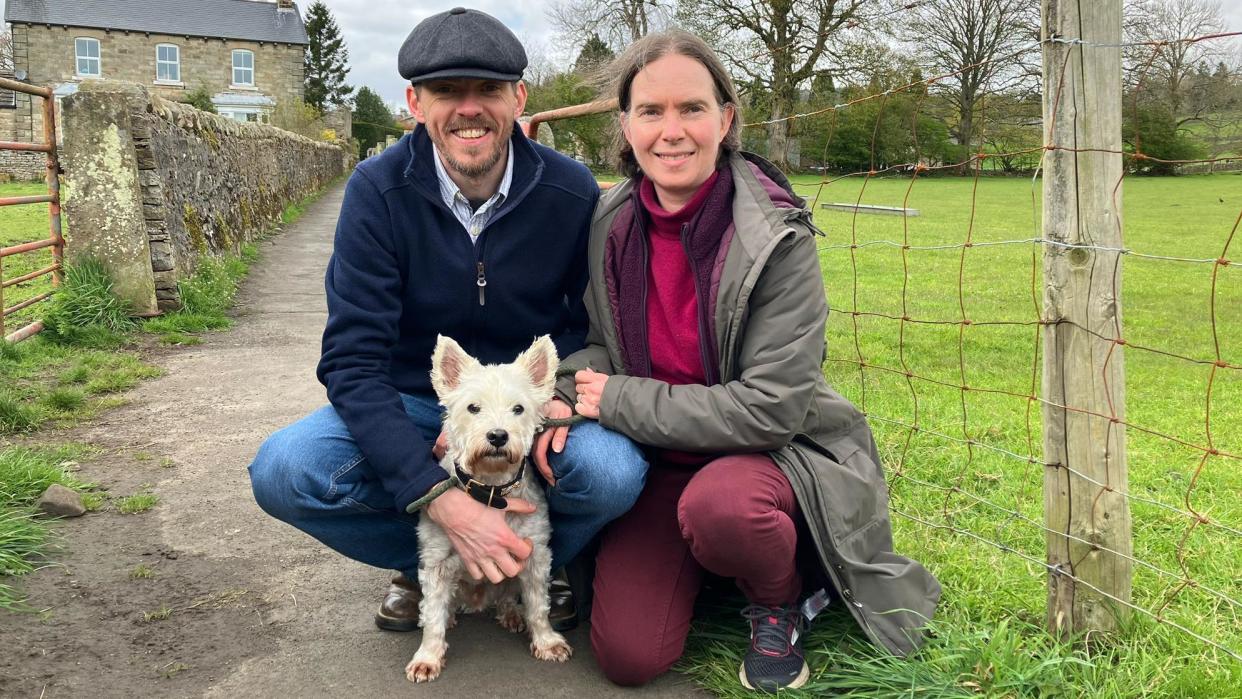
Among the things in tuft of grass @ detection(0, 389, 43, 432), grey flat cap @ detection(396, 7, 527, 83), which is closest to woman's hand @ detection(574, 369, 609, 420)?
grey flat cap @ detection(396, 7, 527, 83)

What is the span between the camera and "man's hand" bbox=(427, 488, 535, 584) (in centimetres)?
303

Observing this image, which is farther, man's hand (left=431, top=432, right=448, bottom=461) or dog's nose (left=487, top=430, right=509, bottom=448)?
man's hand (left=431, top=432, right=448, bottom=461)

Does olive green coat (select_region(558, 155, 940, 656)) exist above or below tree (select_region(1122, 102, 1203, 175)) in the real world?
below

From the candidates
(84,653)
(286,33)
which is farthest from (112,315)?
Answer: (286,33)

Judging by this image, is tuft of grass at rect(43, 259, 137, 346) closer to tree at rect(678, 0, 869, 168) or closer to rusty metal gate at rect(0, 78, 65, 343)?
rusty metal gate at rect(0, 78, 65, 343)

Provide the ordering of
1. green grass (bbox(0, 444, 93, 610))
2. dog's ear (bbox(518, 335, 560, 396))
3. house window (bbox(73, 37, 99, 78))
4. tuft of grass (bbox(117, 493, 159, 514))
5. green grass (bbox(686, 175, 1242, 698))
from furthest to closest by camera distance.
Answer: house window (bbox(73, 37, 99, 78))
tuft of grass (bbox(117, 493, 159, 514))
green grass (bbox(0, 444, 93, 610))
dog's ear (bbox(518, 335, 560, 396))
green grass (bbox(686, 175, 1242, 698))

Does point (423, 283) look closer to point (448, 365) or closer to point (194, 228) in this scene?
point (448, 365)

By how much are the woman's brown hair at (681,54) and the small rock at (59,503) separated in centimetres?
318

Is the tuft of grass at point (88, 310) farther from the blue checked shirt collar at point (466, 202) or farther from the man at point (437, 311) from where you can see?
the blue checked shirt collar at point (466, 202)

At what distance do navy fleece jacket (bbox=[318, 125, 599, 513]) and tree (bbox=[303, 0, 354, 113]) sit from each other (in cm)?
6727

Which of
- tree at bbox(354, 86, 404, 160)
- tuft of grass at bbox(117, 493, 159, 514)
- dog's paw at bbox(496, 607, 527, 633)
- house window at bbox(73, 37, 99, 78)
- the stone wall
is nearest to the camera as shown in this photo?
dog's paw at bbox(496, 607, 527, 633)

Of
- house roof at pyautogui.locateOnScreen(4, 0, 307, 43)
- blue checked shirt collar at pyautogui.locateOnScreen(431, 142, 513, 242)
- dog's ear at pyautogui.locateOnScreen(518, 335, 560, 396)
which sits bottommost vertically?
dog's ear at pyautogui.locateOnScreen(518, 335, 560, 396)

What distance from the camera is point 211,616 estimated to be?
11.4 feet

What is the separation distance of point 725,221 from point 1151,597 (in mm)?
2096
